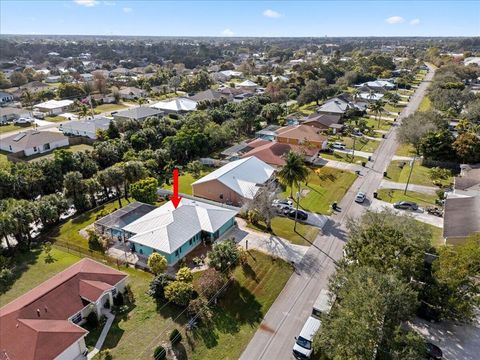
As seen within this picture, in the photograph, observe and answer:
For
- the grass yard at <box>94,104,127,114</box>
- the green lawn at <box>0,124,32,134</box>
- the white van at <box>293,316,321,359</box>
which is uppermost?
the white van at <box>293,316,321,359</box>

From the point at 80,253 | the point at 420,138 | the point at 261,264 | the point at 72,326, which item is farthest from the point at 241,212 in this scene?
the point at 420,138

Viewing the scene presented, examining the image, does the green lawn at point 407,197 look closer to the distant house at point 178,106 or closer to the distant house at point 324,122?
the distant house at point 324,122

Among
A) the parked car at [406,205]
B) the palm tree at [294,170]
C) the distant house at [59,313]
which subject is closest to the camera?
the distant house at [59,313]

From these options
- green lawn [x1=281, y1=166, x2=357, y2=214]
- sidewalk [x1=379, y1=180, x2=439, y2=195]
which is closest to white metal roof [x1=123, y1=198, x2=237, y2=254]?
green lawn [x1=281, y1=166, x2=357, y2=214]

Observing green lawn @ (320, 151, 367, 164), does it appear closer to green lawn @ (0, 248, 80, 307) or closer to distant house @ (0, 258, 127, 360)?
distant house @ (0, 258, 127, 360)

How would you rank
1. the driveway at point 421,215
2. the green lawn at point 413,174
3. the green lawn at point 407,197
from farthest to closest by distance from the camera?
the green lawn at point 413,174 < the green lawn at point 407,197 < the driveway at point 421,215

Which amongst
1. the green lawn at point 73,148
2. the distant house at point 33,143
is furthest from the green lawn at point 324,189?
the distant house at point 33,143

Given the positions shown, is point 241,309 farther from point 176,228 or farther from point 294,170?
point 294,170

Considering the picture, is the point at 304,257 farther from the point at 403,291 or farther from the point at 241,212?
the point at 403,291
